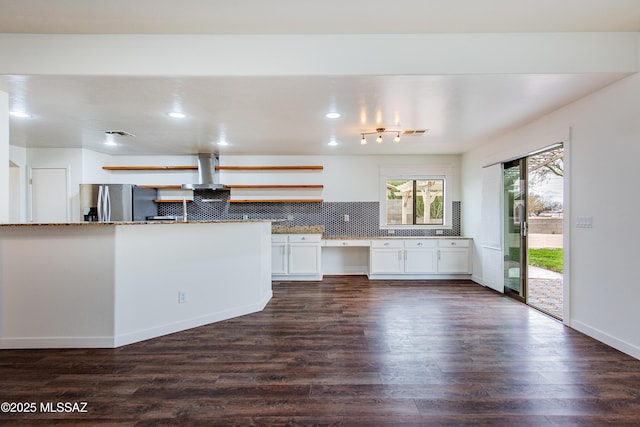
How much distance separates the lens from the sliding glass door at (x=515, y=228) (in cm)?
424

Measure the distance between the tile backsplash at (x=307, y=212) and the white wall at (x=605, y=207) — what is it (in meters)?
2.90

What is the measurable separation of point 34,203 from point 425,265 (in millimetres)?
6771

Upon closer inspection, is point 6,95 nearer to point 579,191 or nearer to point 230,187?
point 230,187

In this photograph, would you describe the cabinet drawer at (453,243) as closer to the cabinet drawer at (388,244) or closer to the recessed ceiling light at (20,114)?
the cabinet drawer at (388,244)

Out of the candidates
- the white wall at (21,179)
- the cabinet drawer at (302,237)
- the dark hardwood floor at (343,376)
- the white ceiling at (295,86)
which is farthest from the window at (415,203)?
the white wall at (21,179)

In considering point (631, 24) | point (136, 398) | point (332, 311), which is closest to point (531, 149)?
point (631, 24)

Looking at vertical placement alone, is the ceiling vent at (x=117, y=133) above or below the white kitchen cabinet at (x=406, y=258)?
above

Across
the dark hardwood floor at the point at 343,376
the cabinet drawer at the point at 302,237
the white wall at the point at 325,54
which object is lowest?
the dark hardwood floor at the point at 343,376

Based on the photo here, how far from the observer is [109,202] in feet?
17.5

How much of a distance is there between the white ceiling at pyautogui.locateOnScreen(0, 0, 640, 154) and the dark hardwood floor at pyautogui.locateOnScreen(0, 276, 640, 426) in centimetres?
228

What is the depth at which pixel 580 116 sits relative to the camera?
317 cm

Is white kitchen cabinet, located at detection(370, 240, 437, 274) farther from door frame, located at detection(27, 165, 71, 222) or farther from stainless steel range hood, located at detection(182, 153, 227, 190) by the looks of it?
door frame, located at detection(27, 165, 71, 222)

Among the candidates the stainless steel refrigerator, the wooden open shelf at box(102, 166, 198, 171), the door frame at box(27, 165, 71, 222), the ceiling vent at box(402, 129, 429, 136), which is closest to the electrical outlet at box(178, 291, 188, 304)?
the stainless steel refrigerator

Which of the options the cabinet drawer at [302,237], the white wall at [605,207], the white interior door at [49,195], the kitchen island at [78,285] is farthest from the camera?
the cabinet drawer at [302,237]
